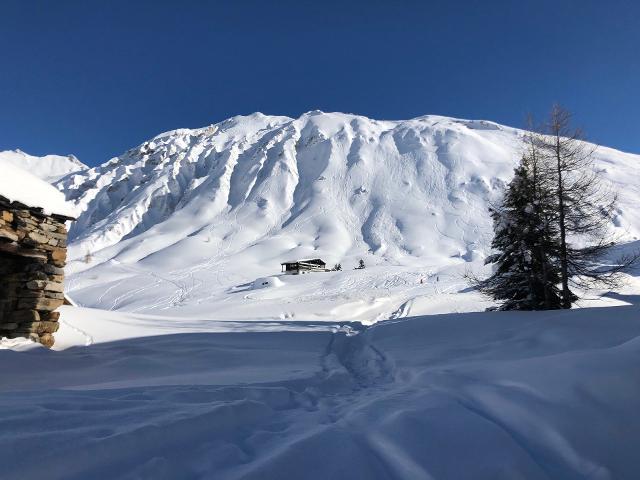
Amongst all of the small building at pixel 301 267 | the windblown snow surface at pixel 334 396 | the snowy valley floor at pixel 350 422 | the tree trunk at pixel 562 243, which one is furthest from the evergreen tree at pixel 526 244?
the small building at pixel 301 267

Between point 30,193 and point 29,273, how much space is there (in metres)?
1.67

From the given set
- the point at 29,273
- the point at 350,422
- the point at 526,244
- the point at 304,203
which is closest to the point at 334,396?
the point at 350,422

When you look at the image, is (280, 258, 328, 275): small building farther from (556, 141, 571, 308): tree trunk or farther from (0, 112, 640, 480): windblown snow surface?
(556, 141, 571, 308): tree trunk

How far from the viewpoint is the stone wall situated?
7641 millimetres

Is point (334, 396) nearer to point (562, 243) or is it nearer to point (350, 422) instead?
point (350, 422)

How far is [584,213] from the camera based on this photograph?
1235cm

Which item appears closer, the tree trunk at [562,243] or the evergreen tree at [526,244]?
the tree trunk at [562,243]

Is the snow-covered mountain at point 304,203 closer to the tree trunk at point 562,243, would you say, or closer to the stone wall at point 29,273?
the tree trunk at point 562,243

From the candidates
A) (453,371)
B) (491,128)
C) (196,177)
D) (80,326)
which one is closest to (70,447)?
(453,371)

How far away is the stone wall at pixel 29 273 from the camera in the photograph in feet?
25.1

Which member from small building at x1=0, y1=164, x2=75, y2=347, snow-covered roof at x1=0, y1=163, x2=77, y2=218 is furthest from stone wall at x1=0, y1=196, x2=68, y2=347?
snow-covered roof at x1=0, y1=163, x2=77, y2=218

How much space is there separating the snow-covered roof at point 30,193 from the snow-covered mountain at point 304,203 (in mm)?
25231

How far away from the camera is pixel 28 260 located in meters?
8.11

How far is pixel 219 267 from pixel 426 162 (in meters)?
74.8
